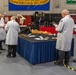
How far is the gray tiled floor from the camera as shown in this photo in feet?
13.8

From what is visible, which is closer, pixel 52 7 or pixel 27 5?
pixel 27 5

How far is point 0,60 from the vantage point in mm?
5277

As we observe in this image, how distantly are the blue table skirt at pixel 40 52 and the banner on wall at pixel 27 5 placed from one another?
460 cm

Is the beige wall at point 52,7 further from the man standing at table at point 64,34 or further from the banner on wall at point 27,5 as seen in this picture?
the man standing at table at point 64,34

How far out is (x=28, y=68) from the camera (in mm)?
4555

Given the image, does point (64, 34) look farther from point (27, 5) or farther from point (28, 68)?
point (27, 5)

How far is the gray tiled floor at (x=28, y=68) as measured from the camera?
4.21m

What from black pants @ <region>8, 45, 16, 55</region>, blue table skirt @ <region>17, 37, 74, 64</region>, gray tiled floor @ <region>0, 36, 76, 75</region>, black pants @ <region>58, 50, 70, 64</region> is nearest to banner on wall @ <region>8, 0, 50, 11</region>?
black pants @ <region>8, 45, 16, 55</region>

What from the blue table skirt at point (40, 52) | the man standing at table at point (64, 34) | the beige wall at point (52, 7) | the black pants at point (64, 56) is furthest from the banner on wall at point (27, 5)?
the black pants at point (64, 56)

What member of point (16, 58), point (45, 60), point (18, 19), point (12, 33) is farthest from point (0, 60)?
point (18, 19)

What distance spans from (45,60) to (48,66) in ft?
1.11

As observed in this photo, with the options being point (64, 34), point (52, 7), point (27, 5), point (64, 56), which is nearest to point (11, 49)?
point (64, 56)

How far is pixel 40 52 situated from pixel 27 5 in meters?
5.18

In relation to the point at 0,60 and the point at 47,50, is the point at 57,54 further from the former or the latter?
the point at 0,60
